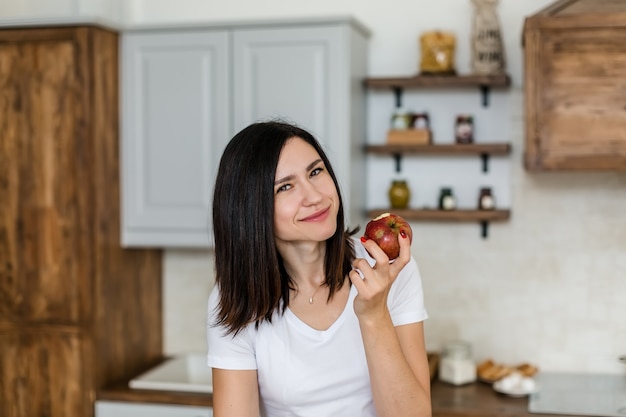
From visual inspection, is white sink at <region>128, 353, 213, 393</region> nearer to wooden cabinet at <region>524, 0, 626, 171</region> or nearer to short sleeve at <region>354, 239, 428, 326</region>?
short sleeve at <region>354, 239, 428, 326</region>

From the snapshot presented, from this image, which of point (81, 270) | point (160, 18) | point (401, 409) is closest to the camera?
point (401, 409)

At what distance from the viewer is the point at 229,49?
10.4ft

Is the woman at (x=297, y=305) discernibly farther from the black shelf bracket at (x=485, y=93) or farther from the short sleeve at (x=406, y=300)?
the black shelf bracket at (x=485, y=93)

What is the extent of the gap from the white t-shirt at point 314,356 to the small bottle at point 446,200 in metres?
1.30

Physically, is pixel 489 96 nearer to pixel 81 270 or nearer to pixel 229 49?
pixel 229 49

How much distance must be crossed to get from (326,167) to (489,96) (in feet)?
4.96

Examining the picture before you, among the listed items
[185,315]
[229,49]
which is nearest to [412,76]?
[229,49]

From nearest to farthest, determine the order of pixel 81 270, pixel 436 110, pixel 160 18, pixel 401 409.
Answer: pixel 401 409 → pixel 81 270 → pixel 436 110 → pixel 160 18

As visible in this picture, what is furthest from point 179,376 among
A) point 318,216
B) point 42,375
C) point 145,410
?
point 318,216

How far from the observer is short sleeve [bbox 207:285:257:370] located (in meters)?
2.01

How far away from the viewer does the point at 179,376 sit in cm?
344

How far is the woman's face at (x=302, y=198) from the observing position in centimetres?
185

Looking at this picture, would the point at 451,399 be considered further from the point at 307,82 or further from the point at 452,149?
the point at 307,82

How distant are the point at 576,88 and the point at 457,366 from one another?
1004mm
